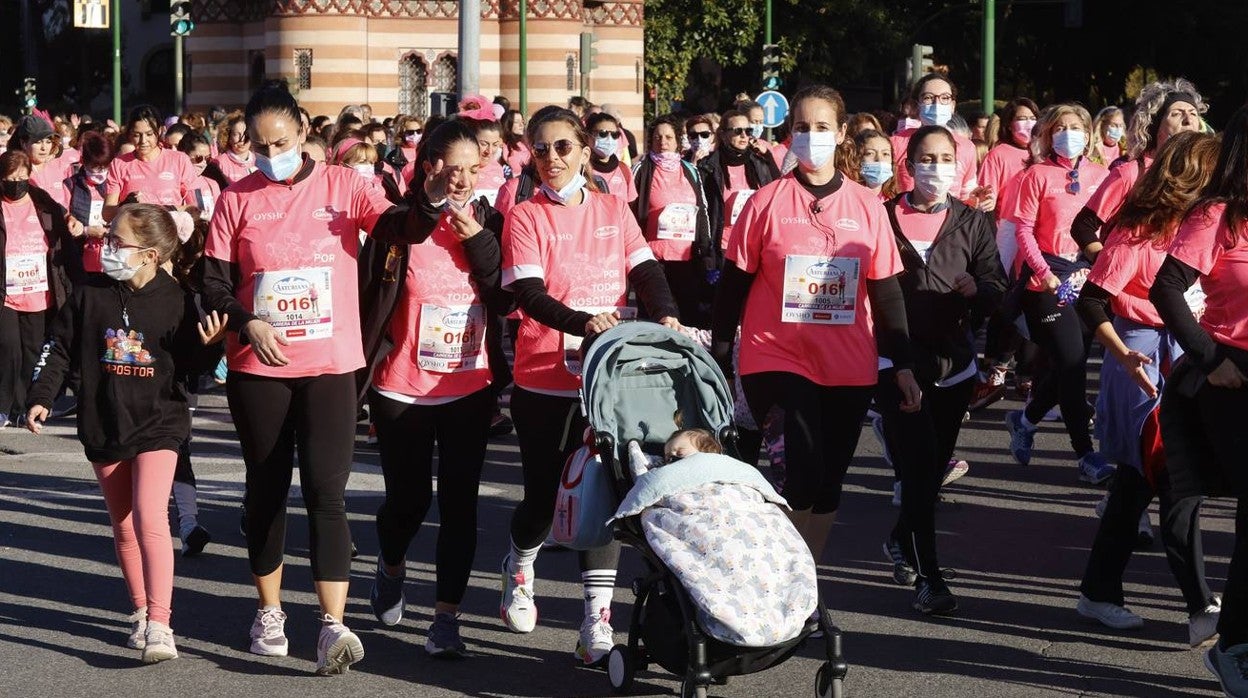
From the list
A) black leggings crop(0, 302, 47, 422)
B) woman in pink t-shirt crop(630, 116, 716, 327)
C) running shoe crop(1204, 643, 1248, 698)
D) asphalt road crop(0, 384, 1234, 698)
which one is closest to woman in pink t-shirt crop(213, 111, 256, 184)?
black leggings crop(0, 302, 47, 422)

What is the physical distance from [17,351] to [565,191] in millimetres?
6726

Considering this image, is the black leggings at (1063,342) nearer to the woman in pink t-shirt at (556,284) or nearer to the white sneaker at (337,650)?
the woman in pink t-shirt at (556,284)

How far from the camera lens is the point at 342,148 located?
13.2 meters

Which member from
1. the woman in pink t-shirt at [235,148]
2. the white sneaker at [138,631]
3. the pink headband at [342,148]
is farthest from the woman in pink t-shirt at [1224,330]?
the woman in pink t-shirt at [235,148]

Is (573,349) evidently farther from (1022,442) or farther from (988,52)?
(988,52)

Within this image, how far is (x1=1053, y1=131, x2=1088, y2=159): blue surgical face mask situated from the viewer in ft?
35.2

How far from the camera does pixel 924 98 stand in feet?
42.4

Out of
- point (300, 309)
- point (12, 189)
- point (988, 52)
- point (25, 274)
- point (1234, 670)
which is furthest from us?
point (988, 52)

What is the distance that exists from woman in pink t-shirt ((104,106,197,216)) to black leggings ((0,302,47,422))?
5.54ft

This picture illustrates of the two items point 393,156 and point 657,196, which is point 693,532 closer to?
point 657,196

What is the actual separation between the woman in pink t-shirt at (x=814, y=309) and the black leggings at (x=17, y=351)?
6884 mm

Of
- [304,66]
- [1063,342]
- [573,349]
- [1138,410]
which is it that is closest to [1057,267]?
[1063,342]

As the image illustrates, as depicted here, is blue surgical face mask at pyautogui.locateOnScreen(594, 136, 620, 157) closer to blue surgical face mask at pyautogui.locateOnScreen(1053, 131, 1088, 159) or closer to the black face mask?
blue surgical face mask at pyautogui.locateOnScreen(1053, 131, 1088, 159)

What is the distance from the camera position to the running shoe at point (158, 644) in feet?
23.0
